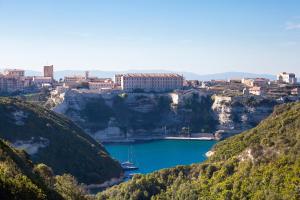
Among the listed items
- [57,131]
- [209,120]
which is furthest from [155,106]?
[57,131]

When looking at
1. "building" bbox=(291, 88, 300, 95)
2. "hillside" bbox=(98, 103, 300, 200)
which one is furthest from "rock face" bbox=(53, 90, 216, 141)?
"hillside" bbox=(98, 103, 300, 200)

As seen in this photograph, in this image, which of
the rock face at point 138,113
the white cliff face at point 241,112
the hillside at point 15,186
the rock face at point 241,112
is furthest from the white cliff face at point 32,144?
the white cliff face at point 241,112

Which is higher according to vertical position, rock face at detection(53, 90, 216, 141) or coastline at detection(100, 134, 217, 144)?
rock face at detection(53, 90, 216, 141)

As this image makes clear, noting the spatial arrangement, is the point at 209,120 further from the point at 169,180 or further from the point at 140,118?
the point at 169,180

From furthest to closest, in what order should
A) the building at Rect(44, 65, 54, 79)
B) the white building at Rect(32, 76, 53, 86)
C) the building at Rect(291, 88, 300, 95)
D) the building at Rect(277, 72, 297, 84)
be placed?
the building at Rect(277, 72, 297, 84), the building at Rect(44, 65, 54, 79), the white building at Rect(32, 76, 53, 86), the building at Rect(291, 88, 300, 95)

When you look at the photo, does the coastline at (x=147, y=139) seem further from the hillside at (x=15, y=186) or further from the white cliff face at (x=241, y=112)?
the hillside at (x=15, y=186)

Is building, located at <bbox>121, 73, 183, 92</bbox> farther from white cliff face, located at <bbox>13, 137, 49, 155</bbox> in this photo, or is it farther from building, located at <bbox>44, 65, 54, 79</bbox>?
white cliff face, located at <bbox>13, 137, 49, 155</bbox>
